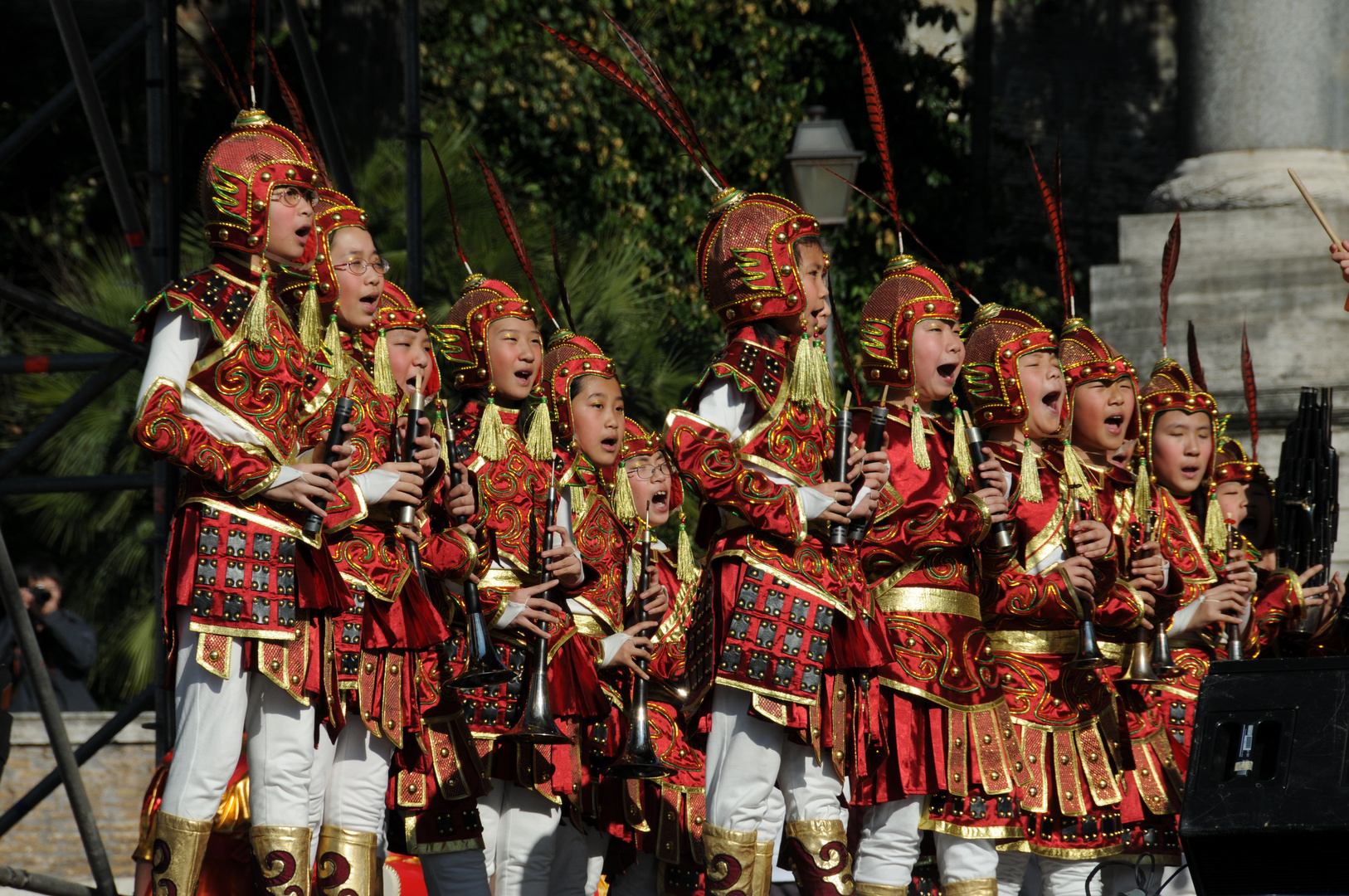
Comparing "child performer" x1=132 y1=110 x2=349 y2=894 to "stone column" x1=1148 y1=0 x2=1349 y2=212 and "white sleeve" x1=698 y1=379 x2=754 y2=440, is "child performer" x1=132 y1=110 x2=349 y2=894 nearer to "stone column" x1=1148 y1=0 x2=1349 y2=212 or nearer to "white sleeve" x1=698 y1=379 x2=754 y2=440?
"white sleeve" x1=698 y1=379 x2=754 y2=440

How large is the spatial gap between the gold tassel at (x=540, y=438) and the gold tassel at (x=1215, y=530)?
8.27ft

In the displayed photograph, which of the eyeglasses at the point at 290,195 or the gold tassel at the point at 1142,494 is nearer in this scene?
the eyeglasses at the point at 290,195

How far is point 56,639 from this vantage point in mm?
8945

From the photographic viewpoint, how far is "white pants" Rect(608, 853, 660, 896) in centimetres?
632

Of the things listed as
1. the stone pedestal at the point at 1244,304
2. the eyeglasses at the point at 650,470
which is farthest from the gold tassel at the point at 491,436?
the stone pedestal at the point at 1244,304

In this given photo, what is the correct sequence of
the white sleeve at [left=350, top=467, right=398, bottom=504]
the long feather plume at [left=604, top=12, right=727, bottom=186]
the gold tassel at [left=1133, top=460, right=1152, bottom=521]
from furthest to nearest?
the gold tassel at [left=1133, top=460, right=1152, bottom=521]
the long feather plume at [left=604, top=12, right=727, bottom=186]
the white sleeve at [left=350, top=467, right=398, bottom=504]

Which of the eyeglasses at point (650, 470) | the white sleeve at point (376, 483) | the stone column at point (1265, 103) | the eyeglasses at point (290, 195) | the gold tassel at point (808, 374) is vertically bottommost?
the white sleeve at point (376, 483)

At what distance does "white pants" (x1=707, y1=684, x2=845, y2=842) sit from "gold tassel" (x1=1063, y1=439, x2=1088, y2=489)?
1.50m

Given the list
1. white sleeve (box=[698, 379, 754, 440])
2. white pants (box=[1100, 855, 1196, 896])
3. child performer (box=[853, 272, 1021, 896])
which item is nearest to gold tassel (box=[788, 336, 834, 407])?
white sleeve (box=[698, 379, 754, 440])

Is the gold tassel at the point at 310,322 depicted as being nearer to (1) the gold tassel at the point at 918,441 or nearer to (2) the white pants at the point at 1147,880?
(1) the gold tassel at the point at 918,441

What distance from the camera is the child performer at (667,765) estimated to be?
6.22m

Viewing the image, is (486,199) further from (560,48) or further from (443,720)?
(443,720)

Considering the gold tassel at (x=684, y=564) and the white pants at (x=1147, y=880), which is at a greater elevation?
the gold tassel at (x=684, y=564)

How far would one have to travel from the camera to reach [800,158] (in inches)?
341
